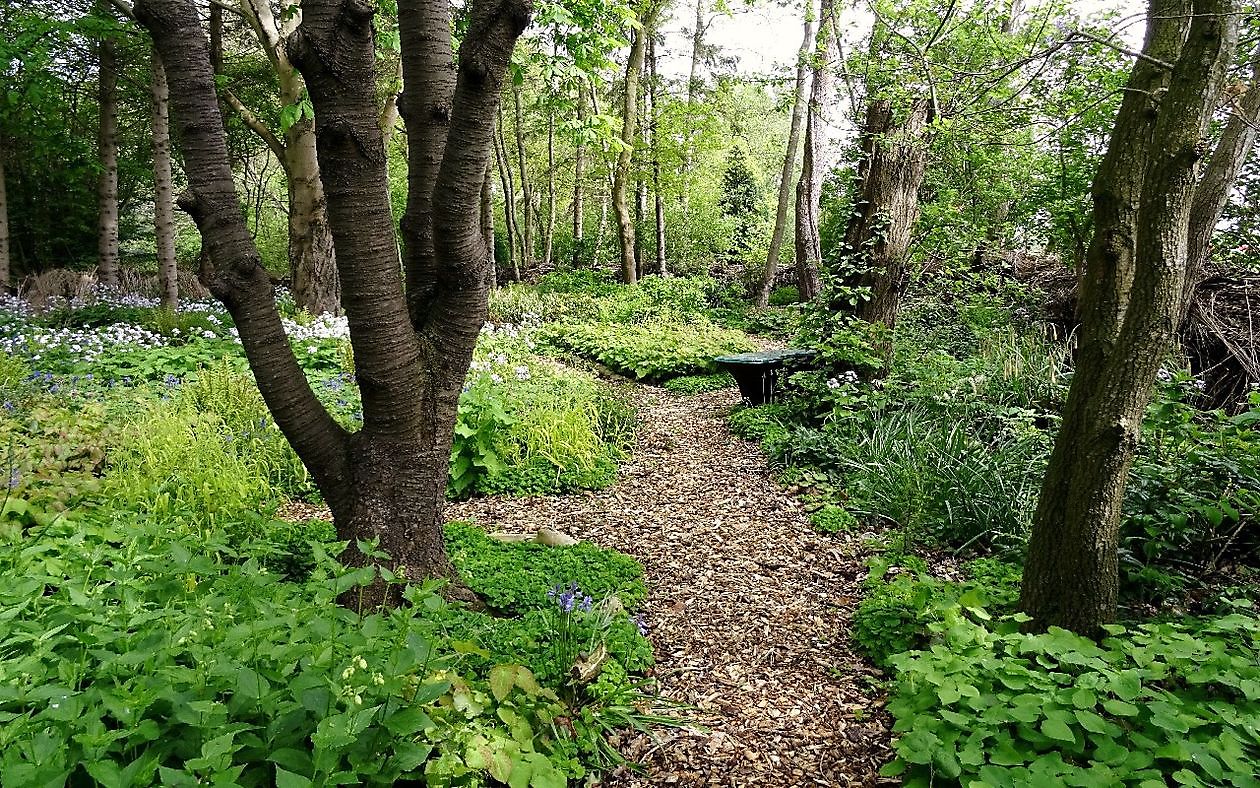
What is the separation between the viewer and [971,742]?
2.01 meters

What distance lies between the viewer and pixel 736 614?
11.7 feet

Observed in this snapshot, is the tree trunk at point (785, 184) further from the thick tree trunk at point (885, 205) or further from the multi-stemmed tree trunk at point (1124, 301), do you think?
the multi-stemmed tree trunk at point (1124, 301)

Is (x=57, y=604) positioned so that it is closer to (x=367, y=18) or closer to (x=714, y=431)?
(x=367, y=18)

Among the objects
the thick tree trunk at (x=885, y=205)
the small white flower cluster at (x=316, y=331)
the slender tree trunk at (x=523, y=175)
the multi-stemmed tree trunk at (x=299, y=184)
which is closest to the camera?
the thick tree trunk at (x=885, y=205)

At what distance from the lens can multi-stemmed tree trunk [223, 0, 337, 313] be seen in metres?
8.53

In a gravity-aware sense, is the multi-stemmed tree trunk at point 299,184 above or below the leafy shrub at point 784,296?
above

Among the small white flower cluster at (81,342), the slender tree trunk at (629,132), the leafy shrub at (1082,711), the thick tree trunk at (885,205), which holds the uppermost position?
the slender tree trunk at (629,132)

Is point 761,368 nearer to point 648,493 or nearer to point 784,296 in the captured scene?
point 648,493

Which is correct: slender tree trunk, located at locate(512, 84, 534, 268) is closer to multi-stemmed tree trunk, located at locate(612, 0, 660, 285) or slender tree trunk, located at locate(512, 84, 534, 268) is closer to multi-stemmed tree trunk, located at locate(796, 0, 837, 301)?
multi-stemmed tree trunk, located at locate(612, 0, 660, 285)

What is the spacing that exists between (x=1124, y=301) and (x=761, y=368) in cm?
431

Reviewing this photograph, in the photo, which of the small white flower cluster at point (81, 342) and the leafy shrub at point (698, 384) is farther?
the leafy shrub at point (698, 384)

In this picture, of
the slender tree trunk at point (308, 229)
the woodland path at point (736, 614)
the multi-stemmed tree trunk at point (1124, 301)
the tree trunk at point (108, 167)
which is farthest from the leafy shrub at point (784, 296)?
the tree trunk at point (108, 167)

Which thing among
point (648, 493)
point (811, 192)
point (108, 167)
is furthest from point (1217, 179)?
point (108, 167)

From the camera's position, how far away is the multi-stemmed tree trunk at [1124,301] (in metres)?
2.35
